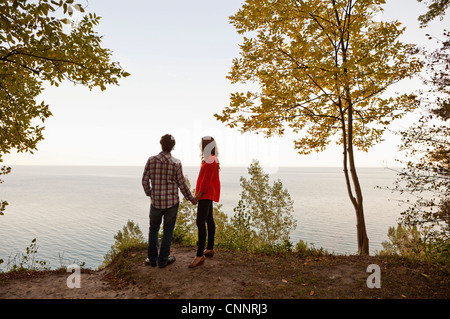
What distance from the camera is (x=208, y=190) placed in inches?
218

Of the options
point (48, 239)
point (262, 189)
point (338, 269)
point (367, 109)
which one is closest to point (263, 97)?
point (367, 109)

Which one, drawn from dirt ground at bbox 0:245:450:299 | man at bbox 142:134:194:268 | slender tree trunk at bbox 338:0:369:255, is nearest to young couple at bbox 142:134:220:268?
man at bbox 142:134:194:268

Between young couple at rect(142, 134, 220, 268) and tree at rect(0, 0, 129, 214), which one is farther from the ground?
tree at rect(0, 0, 129, 214)

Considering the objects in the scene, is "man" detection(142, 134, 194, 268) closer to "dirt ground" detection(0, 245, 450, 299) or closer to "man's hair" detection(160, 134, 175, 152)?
"man's hair" detection(160, 134, 175, 152)

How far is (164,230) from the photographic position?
215 inches

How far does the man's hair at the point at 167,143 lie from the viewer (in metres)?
5.46

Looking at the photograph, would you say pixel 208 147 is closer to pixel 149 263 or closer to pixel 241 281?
pixel 241 281

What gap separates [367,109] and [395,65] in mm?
1405

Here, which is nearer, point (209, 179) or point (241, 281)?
point (241, 281)

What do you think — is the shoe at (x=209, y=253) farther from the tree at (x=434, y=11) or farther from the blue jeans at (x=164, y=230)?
the tree at (x=434, y=11)

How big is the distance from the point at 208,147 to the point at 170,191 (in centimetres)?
123

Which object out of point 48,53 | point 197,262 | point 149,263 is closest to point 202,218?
point 197,262

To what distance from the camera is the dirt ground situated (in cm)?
473
